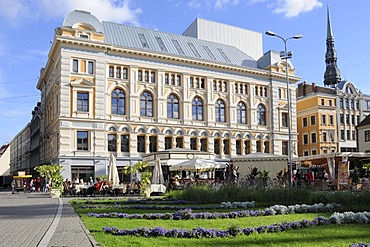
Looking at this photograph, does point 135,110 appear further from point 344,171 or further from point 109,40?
point 344,171

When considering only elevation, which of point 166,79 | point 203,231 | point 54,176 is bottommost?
point 203,231

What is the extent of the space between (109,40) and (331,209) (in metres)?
40.5

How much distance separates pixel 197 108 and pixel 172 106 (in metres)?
3.91

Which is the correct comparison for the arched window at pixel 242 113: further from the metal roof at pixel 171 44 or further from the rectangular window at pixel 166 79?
the rectangular window at pixel 166 79

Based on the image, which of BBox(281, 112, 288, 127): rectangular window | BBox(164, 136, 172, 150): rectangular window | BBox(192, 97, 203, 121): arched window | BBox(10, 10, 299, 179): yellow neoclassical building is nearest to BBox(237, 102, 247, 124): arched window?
BBox(10, 10, 299, 179): yellow neoclassical building

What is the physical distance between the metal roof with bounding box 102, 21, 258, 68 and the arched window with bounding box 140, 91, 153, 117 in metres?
5.72

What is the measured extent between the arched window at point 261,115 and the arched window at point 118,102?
2092cm

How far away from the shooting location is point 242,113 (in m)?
57.6

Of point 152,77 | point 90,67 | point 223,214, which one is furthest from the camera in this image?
point 152,77

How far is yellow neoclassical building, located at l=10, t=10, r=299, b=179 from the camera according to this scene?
4522 centimetres

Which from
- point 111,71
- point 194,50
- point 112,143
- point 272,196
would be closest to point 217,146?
point 194,50

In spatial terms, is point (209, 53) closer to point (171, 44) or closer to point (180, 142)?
point (171, 44)

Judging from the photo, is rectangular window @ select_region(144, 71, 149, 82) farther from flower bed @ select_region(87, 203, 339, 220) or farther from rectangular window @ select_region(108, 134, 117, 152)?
flower bed @ select_region(87, 203, 339, 220)

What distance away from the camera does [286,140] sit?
200 feet
